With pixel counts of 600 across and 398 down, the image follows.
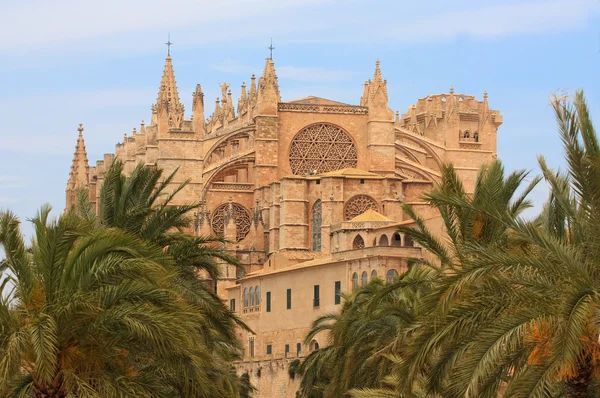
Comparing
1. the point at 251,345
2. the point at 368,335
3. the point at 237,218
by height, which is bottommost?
the point at 251,345

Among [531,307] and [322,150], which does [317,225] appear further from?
[531,307]

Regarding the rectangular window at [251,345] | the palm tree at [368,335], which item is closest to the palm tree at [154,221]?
the palm tree at [368,335]

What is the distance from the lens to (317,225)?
224 ft

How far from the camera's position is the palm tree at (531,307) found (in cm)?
1662

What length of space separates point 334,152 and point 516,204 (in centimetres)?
5056

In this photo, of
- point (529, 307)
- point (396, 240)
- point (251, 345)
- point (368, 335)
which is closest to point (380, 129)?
point (396, 240)

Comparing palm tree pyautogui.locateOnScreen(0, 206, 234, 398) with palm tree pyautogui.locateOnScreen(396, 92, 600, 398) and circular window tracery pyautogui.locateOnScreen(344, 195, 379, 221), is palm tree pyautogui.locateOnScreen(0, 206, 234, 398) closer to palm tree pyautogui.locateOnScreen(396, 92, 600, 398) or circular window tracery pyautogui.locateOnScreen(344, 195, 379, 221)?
palm tree pyautogui.locateOnScreen(396, 92, 600, 398)

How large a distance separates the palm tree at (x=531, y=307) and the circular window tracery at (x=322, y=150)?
53897mm

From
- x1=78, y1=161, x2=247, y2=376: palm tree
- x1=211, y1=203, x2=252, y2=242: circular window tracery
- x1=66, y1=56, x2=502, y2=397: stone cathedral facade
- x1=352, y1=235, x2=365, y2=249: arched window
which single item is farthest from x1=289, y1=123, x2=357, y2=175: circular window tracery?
x1=78, y1=161, x2=247, y2=376: palm tree

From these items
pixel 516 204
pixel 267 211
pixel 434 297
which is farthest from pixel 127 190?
pixel 267 211

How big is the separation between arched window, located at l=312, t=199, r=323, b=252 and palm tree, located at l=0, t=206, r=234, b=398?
47.9m

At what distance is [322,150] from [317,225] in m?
6.00

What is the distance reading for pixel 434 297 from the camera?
58.9 feet

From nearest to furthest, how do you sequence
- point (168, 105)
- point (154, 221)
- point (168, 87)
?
point (154, 221) < point (168, 105) < point (168, 87)
